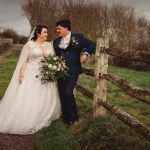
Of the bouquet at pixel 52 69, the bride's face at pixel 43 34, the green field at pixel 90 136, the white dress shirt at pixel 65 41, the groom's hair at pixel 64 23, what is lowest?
the green field at pixel 90 136

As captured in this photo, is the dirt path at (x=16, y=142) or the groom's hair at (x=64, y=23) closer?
the dirt path at (x=16, y=142)

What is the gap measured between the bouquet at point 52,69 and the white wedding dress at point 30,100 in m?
0.14

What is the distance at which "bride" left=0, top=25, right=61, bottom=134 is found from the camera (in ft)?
27.0

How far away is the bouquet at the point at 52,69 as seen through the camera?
8.07 m

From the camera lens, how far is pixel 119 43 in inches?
1280

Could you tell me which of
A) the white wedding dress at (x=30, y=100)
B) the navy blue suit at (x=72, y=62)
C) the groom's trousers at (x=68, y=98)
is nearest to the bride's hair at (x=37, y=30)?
the white wedding dress at (x=30, y=100)

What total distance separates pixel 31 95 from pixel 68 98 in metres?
0.80

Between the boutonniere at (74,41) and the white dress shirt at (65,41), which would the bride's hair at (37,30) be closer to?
the white dress shirt at (65,41)

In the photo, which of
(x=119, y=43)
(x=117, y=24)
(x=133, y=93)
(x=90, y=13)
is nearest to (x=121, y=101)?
(x=133, y=93)

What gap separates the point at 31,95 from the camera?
8.35 meters

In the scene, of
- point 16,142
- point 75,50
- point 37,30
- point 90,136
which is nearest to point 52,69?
point 75,50

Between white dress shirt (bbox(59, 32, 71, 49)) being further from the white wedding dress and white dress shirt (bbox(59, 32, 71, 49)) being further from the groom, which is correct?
the white wedding dress

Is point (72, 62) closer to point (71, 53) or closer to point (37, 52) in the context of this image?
point (71, 53)

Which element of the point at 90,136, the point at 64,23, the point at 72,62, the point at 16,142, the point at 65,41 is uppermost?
the point at 64,23
